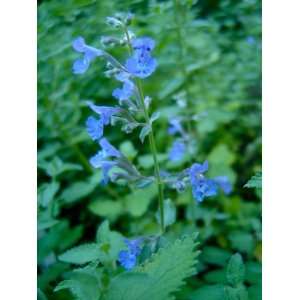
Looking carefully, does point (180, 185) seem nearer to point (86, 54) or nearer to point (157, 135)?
point (86, 54)

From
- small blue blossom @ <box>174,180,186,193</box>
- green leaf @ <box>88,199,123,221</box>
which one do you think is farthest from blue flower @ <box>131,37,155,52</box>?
green leaf @ <box>88,199,123,221</box>

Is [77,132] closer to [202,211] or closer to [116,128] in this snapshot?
[116,128]

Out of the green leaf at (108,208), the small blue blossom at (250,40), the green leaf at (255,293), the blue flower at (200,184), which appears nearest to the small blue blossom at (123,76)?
the blue flower at (200,184)

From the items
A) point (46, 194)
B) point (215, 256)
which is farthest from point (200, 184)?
point (46, 194)

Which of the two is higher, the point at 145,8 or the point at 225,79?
the point at 145,8

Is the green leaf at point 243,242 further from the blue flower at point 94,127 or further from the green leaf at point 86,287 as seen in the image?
the green leaf at point 86,287

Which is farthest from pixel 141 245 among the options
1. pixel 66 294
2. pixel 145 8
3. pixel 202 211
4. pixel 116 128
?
pixel 145 8
